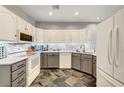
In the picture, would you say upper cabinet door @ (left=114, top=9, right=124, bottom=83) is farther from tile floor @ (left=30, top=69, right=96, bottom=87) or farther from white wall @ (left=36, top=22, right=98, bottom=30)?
white wall @ (left=36, top=22, right=98, bottom=30)

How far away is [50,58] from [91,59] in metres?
2.34

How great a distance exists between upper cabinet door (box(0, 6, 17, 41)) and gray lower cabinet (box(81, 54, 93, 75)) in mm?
3109

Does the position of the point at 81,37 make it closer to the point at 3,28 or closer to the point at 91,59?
the point at 91,59

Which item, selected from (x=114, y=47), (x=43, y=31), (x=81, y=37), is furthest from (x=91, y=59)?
(x=114, y=47)

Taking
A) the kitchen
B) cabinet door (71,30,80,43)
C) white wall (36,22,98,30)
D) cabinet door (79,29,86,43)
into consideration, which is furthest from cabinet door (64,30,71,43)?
cabinet door (79,29,86,43)

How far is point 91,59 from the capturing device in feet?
17.1

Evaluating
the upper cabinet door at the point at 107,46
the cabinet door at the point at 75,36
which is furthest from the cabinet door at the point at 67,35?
the upper cabinet door at the point at 107,46

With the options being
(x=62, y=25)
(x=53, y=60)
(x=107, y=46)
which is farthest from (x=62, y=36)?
(x=107, y=46)

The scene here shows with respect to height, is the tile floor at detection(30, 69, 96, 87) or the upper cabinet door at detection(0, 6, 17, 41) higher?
the upper cabinet door at detection(0, 6, 17, 41)

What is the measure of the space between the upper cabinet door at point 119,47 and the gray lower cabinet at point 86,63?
3.62 meters

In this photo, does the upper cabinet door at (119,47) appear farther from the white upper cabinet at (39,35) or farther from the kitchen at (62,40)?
the white upper cabinet at (39,35)

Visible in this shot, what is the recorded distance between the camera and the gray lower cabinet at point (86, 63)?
208 inches

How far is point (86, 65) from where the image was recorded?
5590 millimetres

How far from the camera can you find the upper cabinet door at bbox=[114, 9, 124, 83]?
152 cm
